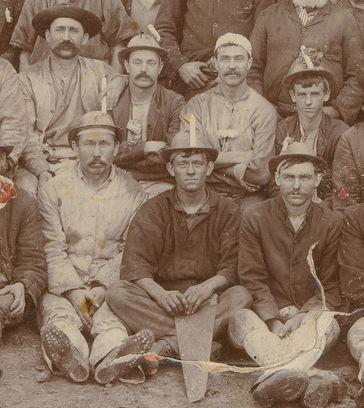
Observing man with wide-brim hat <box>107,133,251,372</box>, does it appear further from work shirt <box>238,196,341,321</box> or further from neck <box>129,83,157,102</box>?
neck <box>129,83,157,102</box>

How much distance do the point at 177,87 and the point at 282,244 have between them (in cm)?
292

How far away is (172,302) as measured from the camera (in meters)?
8.16

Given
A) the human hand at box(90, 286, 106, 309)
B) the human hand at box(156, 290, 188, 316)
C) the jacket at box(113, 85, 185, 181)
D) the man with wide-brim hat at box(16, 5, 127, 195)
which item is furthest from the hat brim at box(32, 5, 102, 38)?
the human hand at box(156, 290, 188, 316)

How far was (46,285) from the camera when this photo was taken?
8.66 m

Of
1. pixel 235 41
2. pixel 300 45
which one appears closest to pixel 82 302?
pixel 235 41

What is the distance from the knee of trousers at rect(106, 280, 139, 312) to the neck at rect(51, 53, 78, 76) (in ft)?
8.38

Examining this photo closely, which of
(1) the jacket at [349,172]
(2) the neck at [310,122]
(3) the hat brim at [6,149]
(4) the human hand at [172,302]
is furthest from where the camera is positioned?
(2) the neck at [310,122]

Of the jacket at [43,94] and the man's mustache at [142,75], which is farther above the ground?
the man's mustache at [142,75]

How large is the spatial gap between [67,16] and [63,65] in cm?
44

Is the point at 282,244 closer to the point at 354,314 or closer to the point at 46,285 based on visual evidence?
the point at 354,314

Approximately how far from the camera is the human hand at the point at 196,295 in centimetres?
820

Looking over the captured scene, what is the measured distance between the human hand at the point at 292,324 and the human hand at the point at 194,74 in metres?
3.12

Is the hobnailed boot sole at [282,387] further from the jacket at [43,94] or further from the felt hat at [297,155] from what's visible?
the jacket at [43,94]

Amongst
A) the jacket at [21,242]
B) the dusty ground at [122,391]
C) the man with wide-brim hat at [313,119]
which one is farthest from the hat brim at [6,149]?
the man with wide-brim hat at [313,119]
